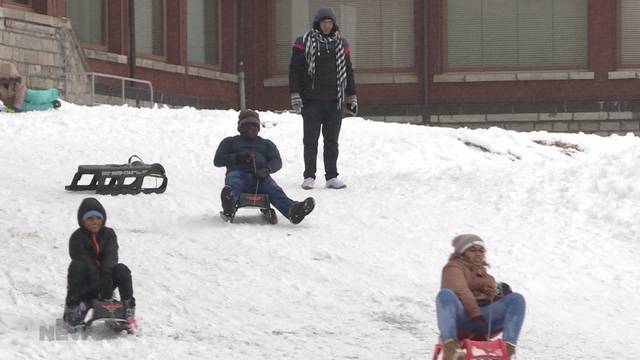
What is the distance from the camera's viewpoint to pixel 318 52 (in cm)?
1424

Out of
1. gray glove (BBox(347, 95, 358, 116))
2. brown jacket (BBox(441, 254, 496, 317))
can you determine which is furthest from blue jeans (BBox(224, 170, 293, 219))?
brown jacket (BBox(441, 254, 496, 317))

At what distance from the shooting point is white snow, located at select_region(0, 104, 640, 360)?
807cm

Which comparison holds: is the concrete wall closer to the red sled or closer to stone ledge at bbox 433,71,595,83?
stone ledge at bbox 433,71,595,83

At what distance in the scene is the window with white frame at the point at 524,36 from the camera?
30375 mm

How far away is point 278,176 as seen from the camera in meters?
16.0

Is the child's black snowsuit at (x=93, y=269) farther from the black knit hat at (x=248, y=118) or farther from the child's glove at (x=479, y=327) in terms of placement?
the black knit hat at (x=248, y=118)

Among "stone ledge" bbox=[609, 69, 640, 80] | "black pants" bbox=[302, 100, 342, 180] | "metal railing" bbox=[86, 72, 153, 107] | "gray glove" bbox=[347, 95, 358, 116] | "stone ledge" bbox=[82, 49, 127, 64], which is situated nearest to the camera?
"black pants" bbox=[302, 100, 342, 180]

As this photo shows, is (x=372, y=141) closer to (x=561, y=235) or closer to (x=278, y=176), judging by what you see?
(x=278, y=176)

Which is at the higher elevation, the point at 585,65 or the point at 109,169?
the point at 585,65

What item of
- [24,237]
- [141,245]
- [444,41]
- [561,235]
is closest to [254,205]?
[141,245]

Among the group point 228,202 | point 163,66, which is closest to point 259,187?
point 228,202

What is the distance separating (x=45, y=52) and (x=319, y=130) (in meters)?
11.2

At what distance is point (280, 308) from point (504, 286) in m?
2.15

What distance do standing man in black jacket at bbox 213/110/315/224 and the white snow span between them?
0.79ft
